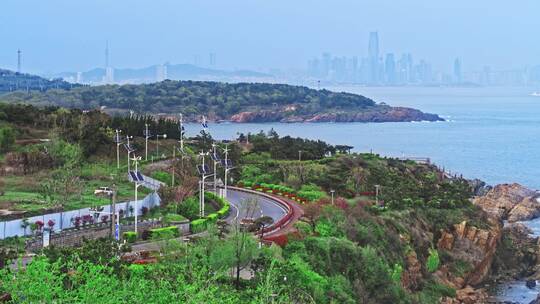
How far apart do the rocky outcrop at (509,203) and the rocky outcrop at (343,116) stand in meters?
85.2

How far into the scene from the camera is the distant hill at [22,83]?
150750 millimetres

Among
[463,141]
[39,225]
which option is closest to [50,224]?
[39,225]

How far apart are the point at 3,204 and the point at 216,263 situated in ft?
37.2

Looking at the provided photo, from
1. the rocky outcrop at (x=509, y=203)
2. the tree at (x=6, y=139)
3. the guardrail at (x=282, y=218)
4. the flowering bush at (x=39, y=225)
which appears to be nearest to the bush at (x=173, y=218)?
the guardrail at (x=282, y=218)

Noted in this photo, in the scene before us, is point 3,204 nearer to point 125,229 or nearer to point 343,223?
point 125,229

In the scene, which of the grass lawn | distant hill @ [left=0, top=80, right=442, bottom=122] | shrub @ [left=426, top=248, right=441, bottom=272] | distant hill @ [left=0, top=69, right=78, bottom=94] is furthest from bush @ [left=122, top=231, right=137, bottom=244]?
distant hill @ [left=0, top=69, right=78, bottom=94]

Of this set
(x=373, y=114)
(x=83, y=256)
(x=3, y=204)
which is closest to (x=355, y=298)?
(x=83, y=256)

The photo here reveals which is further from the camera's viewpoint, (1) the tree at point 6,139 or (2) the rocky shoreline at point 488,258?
(1) the tree at point 6,139

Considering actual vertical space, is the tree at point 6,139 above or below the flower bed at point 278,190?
above

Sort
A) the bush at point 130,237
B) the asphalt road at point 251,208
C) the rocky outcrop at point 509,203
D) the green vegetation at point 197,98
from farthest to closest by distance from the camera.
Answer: the green vegetation at point 197,98, the rocky outcrop at point 509,203, the asphalt road at point 251,208, the bush at point 130,237

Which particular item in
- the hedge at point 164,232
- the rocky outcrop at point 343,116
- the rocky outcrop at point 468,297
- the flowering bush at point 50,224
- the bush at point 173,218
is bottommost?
the rocky outcrop at point 468,297

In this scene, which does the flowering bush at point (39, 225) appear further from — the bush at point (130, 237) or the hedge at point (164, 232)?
the hedge at point (164, 232)

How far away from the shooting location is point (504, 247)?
38781 mm

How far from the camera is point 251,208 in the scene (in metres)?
29.6
